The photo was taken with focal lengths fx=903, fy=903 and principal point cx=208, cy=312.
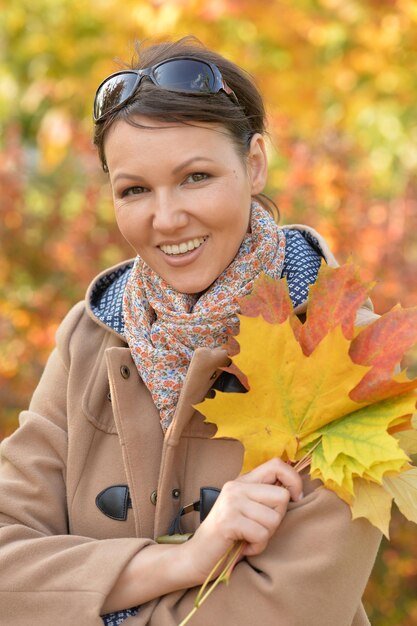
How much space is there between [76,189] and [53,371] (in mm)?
4335

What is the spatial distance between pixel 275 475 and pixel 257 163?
2.71 ft

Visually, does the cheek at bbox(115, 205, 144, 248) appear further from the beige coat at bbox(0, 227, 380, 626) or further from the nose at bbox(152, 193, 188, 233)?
the beige coat at bbox(0, 227, 380, 626)

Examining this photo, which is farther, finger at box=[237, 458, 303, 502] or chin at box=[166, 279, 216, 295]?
chin at box=[166, 279, 216, 295]

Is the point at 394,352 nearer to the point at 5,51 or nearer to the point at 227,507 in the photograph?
the point at 227,507

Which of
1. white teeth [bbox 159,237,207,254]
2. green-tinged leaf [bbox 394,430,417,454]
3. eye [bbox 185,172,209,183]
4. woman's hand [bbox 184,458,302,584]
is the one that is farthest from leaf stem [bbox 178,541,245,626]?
eye [bbox 185,172,209,183]

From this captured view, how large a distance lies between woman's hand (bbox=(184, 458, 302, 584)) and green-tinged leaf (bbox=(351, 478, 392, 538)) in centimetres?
13

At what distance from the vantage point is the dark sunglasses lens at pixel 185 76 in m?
2.03

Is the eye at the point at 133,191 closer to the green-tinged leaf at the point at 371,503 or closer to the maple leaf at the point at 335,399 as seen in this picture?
the maple leaf at the point at 335,399

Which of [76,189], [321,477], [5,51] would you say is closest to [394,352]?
[321,477]

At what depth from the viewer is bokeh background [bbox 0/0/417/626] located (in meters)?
4.34

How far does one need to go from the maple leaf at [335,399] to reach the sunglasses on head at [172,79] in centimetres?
55

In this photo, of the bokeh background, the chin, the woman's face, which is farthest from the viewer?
the bokeh background

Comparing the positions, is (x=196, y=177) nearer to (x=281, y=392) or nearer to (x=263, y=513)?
(x=281, y=392)

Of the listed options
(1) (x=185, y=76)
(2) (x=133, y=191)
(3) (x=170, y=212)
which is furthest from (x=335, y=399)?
(1) (x=185, y=76)
